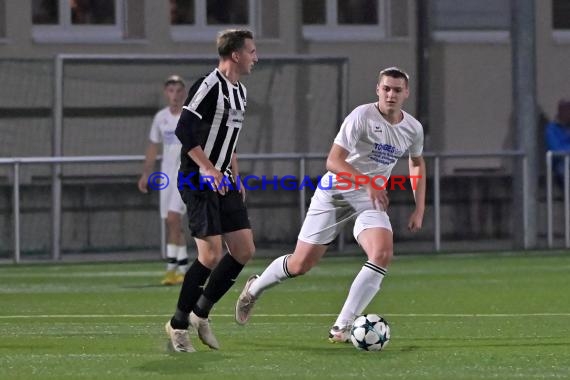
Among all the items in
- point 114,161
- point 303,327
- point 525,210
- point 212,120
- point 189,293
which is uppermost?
point 212,120

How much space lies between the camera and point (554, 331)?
1145 centimetres

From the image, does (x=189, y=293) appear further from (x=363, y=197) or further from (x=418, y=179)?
(x=418, y=179)

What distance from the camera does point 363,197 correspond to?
11016 mm

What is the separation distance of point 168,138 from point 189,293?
6961mm

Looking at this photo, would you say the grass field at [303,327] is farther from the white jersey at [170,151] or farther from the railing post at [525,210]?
the railing post at [525,210]

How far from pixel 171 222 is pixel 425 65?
36.6ft

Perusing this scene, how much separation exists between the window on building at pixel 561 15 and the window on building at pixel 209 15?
214 inches

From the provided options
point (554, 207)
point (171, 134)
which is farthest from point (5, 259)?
point (554, 207)

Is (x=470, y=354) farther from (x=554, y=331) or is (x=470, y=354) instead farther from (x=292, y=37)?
(x=292, y=37)

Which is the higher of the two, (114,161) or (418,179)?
(114,161)

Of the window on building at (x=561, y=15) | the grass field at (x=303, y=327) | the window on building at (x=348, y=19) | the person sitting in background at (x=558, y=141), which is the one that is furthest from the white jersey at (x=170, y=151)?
the window on building at (x=561, y=15)

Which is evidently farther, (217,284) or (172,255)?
(172,255)

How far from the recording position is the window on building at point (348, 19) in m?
27.8

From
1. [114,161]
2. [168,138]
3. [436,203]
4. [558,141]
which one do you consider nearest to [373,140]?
[168,138]
